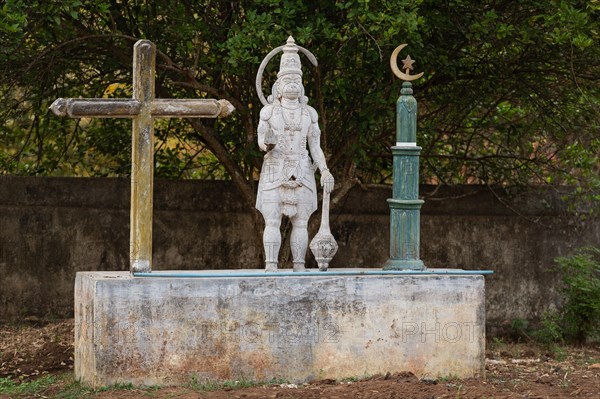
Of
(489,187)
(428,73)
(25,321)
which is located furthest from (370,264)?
(25,321)

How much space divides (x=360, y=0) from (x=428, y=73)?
7.48 feet

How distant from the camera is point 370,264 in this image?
41.1 feet

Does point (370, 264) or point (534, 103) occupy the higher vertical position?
point (534, 103)

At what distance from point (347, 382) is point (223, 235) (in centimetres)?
390

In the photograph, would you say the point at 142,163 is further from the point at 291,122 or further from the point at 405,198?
the point at 405,198

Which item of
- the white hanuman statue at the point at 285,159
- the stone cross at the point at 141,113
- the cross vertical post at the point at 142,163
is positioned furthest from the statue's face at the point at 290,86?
the cross vertical post at the point at 142,163

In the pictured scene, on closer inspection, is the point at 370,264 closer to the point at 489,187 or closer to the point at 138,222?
the point at 489,187

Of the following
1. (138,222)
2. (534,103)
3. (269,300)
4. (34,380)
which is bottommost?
(34,380)

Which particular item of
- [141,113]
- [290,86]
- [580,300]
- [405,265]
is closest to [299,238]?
[405,265]

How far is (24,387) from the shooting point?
870cm

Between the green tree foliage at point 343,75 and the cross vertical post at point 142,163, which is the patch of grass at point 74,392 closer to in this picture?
the cross vertical post at point 142,163

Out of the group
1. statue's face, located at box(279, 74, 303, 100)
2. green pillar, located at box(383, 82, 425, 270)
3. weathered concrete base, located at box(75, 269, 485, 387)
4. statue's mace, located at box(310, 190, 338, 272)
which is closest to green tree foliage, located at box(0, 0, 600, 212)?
statue's face, located at box(279, 74, 303, 100)

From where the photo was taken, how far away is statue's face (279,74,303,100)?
9250 millimetres

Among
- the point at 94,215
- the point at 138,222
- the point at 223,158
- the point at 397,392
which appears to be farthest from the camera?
the point at 94,215
